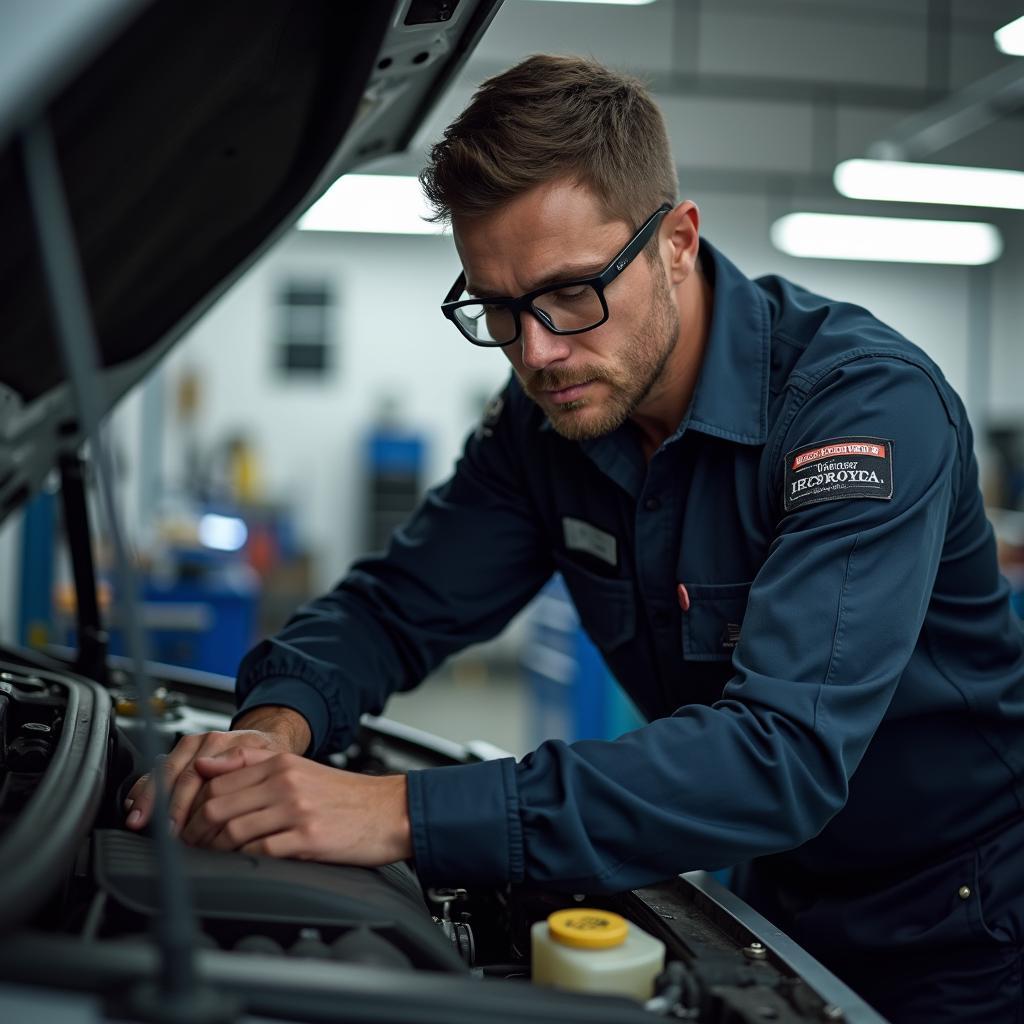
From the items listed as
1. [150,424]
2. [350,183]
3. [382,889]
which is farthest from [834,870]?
[150,424]

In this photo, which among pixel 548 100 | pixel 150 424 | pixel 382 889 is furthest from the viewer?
pixel 150 424

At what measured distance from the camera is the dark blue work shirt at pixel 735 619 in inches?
35.5

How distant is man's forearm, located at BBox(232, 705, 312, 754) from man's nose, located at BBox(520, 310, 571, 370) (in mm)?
A: 465

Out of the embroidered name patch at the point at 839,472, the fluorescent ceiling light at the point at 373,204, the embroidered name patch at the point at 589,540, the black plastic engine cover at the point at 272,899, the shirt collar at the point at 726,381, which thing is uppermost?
the fluorescent ceiling light at the point at 373,204

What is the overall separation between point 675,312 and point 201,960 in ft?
2.91

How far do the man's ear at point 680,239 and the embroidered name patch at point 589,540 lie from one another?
1.05ft

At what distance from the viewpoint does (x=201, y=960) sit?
637 millimetres

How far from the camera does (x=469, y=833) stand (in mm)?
889

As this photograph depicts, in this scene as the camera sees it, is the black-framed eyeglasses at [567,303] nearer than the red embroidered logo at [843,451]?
No

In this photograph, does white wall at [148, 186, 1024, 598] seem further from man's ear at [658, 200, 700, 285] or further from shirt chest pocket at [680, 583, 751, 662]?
shirt chest pocket at [680, 583, 751, 662]

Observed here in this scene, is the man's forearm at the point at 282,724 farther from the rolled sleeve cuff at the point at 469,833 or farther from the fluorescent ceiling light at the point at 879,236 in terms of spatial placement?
the fluorescent ceiling light at the point at 879,236

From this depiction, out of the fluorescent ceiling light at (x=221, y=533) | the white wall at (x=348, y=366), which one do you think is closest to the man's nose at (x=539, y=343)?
the fluorescent ceiling light at (x=221, y=533)

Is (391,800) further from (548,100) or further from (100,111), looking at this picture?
(548,100)

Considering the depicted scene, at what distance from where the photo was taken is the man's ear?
1.26 meters
